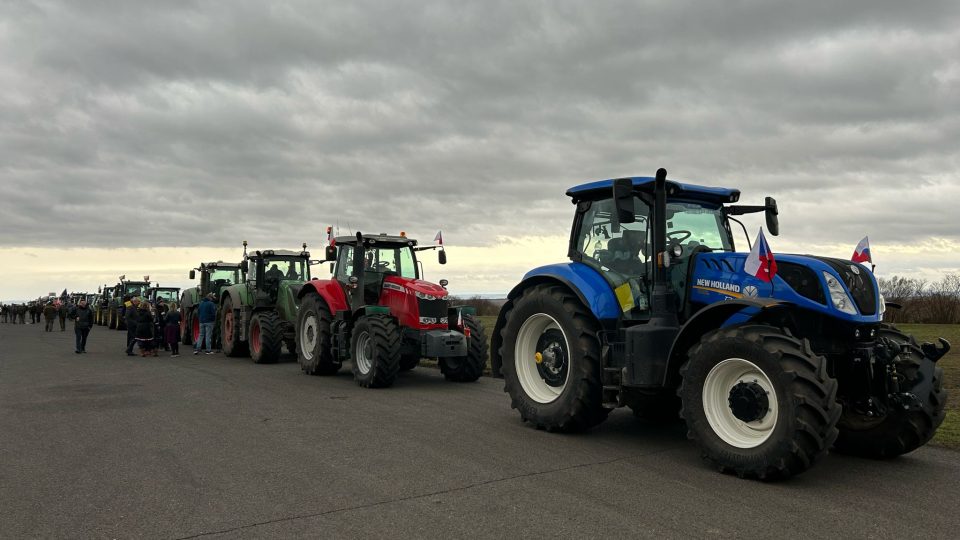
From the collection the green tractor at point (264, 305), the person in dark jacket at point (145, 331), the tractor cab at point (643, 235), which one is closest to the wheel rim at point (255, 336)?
the green tractor at point (264, 305)

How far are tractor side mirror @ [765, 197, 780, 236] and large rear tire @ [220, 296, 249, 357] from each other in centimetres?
1269

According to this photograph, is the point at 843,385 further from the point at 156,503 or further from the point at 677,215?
the point at 156,503

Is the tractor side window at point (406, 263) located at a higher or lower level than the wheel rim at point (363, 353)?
higher

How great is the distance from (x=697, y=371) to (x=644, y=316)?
1.16m

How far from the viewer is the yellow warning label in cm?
665

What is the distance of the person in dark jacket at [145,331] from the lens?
58.0 feet

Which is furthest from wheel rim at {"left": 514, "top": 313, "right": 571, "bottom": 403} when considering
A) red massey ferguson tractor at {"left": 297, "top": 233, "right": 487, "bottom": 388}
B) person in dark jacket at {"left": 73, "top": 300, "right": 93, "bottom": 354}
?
person in dark jacket at {"left": 73, "top": 300, "right": 93, "bottom": 354}

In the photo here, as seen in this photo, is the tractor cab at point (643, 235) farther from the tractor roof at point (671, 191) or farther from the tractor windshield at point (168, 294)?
the tractor windshield at point (168, 294)

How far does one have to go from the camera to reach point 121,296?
34.8 metres

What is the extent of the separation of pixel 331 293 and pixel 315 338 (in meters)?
0.87

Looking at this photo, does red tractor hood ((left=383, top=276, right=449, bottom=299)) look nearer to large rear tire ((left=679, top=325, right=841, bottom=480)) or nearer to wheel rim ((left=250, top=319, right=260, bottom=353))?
wheel rim ((left=250, top=319, right=260, bottom=353))

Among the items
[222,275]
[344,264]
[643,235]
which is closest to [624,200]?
[643,235]

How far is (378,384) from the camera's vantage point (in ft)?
35.2

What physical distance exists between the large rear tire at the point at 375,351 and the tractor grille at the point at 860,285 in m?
6.66
